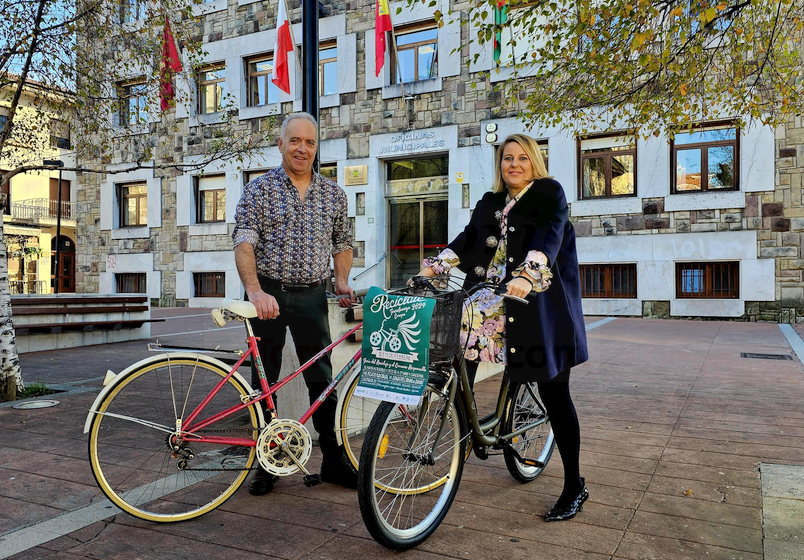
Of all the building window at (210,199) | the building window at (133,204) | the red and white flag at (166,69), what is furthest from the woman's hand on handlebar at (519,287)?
the building window at (133,204)

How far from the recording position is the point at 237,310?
9.84 ft

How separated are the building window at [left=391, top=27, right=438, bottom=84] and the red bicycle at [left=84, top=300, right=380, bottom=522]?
53.1ft

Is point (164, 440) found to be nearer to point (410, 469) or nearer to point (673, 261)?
point (410, 469)

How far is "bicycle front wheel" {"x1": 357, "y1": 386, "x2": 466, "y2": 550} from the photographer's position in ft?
8.59

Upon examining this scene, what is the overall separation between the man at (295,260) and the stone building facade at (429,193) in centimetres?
916

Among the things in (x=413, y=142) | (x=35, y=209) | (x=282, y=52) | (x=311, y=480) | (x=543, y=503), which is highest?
(x=282, y=52)

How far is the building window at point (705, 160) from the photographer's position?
14.9 m

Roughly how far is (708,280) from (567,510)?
44.8 ft

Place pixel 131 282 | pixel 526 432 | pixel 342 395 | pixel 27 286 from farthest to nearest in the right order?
pixel 27 286, pixel 131 282, pixel 526 432, pixel 342 395

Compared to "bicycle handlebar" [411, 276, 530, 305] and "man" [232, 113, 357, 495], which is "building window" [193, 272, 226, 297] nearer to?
"man" [232, 113, 357, 495]

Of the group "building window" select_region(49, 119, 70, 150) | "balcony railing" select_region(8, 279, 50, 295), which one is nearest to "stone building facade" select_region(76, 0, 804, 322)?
"building window" select_region(49, 119, 70, 150)

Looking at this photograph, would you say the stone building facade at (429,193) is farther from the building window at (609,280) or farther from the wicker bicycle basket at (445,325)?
the wicker bicycle basket at (445,325)

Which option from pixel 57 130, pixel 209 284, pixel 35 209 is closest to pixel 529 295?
pixel 57 130

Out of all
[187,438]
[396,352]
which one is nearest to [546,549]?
[396,352]
